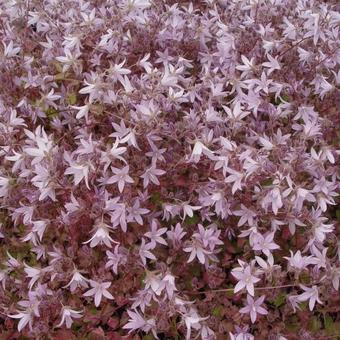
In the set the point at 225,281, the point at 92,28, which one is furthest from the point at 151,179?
the point at 92,28

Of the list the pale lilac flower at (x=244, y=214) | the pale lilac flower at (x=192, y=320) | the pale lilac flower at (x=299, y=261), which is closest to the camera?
the pale lilac flower at (x=192, y=320)

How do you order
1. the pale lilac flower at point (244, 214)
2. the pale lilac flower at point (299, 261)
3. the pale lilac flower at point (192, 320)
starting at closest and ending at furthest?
1. the pale lilac flower at point (192, 320)
2. the pale lilac flower at point (299, 261)
3. the pale lilac flower at point (244, 214)

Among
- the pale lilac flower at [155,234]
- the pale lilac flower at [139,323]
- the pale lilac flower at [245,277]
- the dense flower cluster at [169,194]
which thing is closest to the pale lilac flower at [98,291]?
the dense flower cluster at [169,194]

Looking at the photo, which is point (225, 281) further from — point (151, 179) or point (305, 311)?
point (151, 179)

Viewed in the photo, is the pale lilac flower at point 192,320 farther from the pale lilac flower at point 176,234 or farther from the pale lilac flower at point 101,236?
the pale lilac flower at point 101,236

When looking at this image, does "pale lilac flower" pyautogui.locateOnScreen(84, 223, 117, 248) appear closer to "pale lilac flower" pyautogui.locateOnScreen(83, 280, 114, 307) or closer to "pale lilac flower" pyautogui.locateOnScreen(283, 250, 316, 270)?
"pale lilac flower" pyautogui.locateOnScreen(83, 280, 114, 307)

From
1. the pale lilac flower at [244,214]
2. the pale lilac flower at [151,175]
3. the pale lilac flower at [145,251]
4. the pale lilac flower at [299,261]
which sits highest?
the pale lilac flower at [151,175]

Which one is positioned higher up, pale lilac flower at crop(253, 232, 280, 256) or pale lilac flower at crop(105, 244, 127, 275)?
pale lilac flower at crop(253, 232, 280, 256)

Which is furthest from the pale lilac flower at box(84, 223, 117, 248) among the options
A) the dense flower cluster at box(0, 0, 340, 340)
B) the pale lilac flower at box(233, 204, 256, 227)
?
the pale lilac flower at box(233, 204, 256, 227)

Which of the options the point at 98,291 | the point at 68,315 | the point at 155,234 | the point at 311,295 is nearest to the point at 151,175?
the point at 155,234
